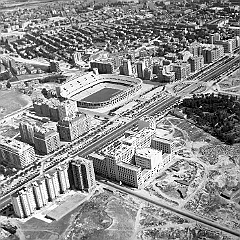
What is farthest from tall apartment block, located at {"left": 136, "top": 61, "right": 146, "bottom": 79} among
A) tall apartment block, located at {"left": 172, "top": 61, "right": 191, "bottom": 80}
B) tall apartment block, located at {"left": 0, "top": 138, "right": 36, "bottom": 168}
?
tall apartment block, located at {"left": 0, "top": 138, "right": 36, "bottom": 168}

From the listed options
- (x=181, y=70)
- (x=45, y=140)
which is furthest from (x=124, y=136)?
(x=181, y=70)

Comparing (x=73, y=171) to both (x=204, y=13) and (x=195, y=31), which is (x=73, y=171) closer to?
(x=195, y=31)

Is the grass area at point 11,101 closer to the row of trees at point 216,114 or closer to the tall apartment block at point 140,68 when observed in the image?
the tall apartment block at point 140,68

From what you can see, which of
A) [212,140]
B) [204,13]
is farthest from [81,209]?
[204,13]

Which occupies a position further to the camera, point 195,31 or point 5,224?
point 195,31

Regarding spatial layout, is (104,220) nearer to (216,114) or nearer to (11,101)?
(216,114)

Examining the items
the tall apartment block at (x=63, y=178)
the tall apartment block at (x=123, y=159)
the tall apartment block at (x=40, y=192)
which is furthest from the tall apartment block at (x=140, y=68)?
the tall apartment block at (x=63, y=178)

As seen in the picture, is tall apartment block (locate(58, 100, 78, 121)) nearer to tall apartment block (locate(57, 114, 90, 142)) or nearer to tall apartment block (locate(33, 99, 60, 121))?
tall apartment block (locate(33, 99, 60, 121))
